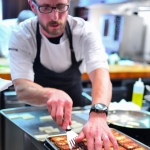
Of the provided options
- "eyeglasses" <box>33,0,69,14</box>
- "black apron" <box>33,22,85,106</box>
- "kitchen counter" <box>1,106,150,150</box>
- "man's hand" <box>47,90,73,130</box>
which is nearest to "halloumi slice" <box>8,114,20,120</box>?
"kitchen counter" <box>1,106,150,150</box>

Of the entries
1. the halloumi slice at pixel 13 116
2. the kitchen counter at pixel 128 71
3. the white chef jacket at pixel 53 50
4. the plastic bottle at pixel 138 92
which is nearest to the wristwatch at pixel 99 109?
the white chef jacket at pixel 53 50

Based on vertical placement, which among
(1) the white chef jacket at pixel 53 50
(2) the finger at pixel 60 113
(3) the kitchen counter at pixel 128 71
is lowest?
(3) the kitchen counter at pixel 128 71

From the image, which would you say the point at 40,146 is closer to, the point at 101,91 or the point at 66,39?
the point at 101,91

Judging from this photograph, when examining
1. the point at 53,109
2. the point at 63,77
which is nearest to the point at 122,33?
the point at 63,77

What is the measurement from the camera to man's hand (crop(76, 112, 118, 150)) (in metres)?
0.88

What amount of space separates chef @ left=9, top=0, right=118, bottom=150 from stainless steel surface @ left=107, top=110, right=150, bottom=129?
0.53ft

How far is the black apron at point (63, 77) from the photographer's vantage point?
4.93 ft

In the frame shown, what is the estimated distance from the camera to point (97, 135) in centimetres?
89

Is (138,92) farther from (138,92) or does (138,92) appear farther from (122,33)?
(122,33)

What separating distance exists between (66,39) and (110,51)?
6.89ft

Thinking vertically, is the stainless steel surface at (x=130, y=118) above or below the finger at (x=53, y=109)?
below

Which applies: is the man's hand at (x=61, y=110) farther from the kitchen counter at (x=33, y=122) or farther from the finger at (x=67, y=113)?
the kitchen counter at (x=33, y=122)

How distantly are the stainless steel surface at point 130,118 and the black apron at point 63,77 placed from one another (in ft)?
1.16

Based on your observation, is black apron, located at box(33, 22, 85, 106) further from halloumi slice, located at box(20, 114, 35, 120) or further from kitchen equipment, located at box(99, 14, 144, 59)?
kitchen equipment, located at box(99, 14, 144, 59)
